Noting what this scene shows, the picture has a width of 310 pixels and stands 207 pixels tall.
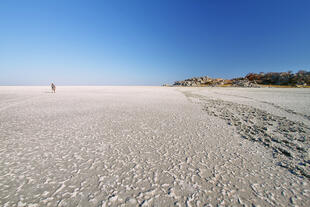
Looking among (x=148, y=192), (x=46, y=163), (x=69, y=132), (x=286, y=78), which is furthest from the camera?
(x=286, y=78)

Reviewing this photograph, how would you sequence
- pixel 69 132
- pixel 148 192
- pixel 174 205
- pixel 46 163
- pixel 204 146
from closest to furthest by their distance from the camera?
pixel 174 205 → pixel 148 192 → pixel 46 163 → pixel 204 146 → pixel 69 132

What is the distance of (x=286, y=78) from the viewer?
49312mm

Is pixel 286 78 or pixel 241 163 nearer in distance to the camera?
pixel 241 163

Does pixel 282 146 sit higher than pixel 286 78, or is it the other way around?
pixel 286 78

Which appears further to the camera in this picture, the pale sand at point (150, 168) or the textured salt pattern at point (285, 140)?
the textured salt pattern at point (285, 140)

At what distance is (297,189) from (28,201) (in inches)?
147

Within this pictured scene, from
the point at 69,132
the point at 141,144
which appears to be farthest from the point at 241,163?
the point at 69,132

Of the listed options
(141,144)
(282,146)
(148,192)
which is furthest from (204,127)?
(148,192)

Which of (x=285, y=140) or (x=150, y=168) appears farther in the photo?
(x=285, y=140)

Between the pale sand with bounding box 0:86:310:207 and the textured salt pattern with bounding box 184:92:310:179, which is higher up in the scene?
the pale sand with bounding box 0:86:310:207

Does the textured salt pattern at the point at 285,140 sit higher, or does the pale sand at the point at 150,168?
the pale sand at the point at 150,168

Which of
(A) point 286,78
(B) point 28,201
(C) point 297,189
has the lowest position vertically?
(C) point 297,189

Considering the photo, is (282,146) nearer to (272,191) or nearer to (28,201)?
(272,191)

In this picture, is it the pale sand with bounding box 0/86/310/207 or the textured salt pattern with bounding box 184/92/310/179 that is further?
the textured salt pattern with bounding box 184/92/310/179
